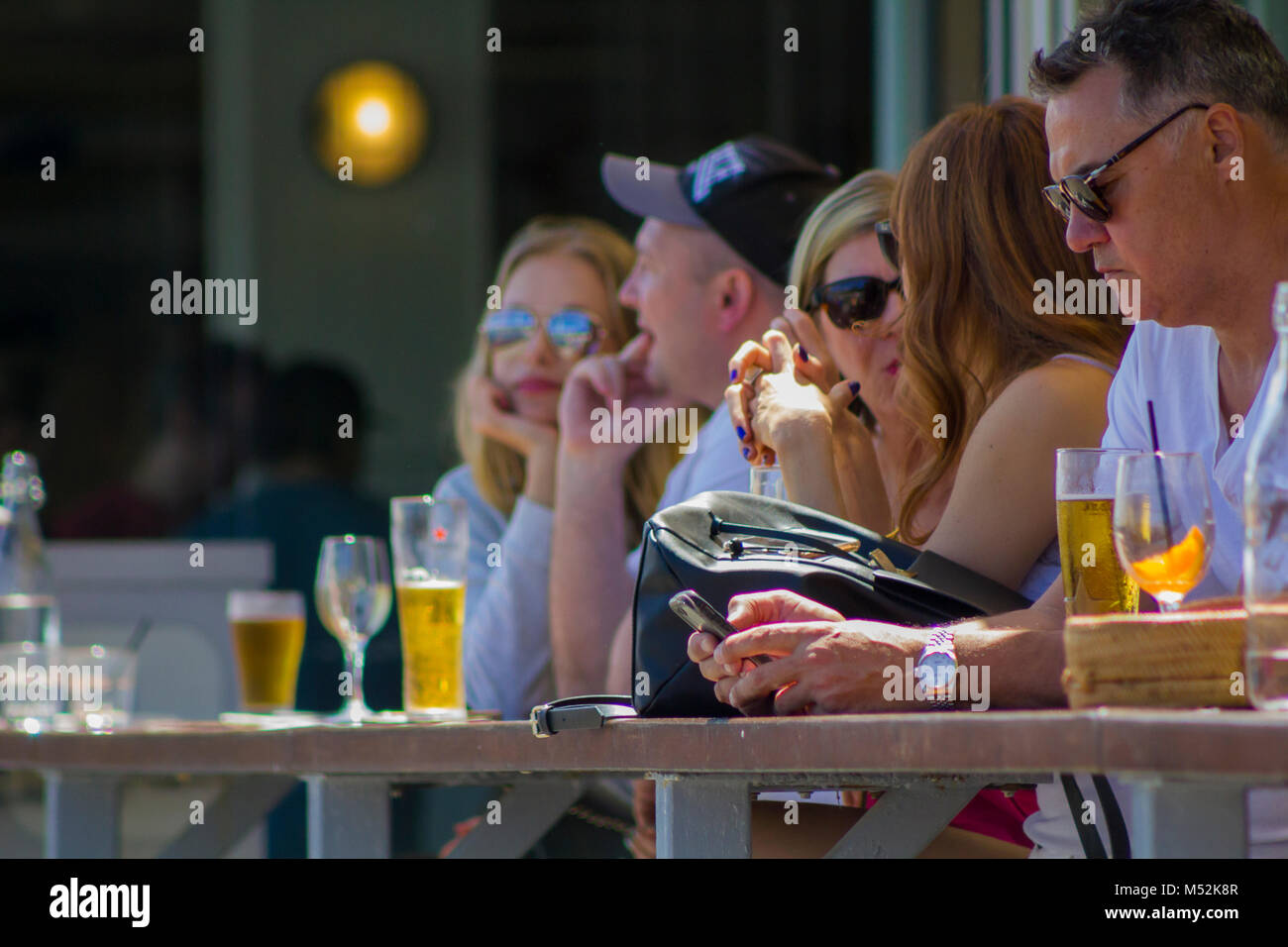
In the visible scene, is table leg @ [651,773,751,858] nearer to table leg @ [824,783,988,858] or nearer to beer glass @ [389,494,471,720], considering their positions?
table leg @ [824,783,988,858]

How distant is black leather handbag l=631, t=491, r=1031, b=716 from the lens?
160 cm

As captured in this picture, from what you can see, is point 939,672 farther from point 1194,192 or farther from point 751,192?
point 751,192

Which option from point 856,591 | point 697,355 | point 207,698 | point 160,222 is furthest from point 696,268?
point 160,222

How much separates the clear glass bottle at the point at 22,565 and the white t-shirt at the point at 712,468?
102cm

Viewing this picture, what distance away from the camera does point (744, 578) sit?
5.24ft

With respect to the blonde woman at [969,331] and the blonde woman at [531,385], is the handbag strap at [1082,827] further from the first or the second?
the blonde woman at [531,385]

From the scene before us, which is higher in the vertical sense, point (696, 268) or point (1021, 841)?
point (696, 268)

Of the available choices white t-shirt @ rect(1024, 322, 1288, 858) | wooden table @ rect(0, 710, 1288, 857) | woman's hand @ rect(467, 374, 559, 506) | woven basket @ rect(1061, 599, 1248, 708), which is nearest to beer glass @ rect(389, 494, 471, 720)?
wooden table @ rect(0, 710, 1288, 857)

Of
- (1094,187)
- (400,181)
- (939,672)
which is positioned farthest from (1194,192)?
(400,181)

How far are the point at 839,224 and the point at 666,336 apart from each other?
59 centimetres

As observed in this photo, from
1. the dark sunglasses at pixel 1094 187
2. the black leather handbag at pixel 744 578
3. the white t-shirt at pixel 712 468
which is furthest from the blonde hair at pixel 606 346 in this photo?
the dark sunglasses at pixel 1094 187

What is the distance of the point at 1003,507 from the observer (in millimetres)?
1800
